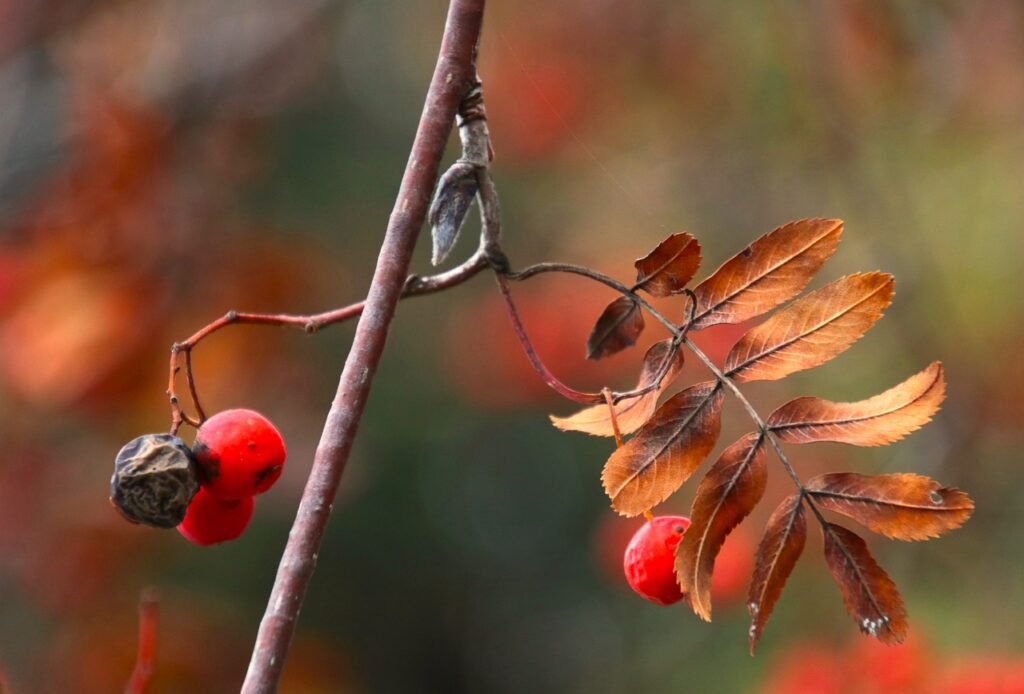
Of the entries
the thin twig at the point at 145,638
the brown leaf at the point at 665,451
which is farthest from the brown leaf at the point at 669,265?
the thin twig at the point at 145,638

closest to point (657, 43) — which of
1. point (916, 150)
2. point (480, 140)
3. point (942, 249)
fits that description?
point (916, 150)

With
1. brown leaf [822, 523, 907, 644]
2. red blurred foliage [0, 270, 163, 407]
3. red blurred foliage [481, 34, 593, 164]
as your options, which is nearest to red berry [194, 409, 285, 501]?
brown leaf [822, 523, 907, 644]

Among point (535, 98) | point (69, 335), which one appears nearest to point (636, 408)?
point (69, 335)

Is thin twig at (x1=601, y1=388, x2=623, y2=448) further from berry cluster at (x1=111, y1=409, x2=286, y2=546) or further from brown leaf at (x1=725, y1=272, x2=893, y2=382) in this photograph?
berry cluster at (x1=111, y1=409, x2=286, y2=546)

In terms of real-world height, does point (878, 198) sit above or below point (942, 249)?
above

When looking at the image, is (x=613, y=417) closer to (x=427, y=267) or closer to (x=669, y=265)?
(x=669, y=265)

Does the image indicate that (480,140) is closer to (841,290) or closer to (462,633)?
(841,290)

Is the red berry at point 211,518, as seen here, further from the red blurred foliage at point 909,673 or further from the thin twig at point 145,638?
the red blurred foliage at point 909,673
